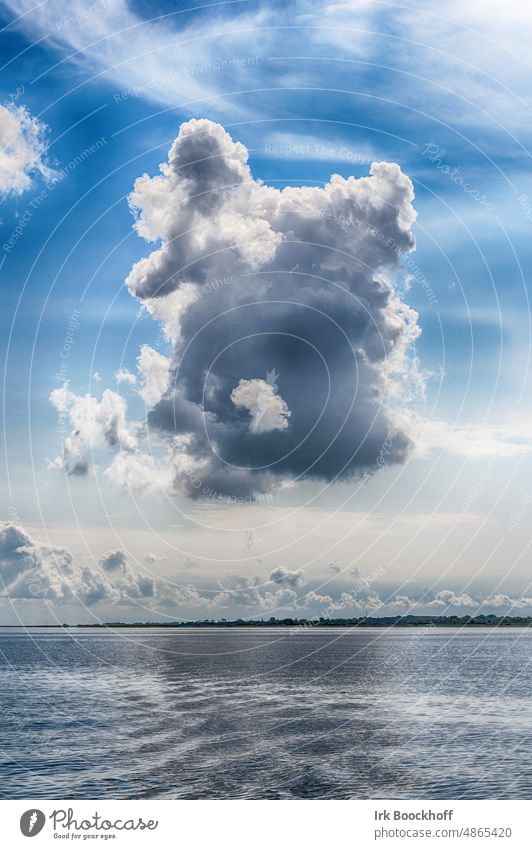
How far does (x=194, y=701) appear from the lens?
117250mm

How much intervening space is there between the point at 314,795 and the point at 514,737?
3752cm

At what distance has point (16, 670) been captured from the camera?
19088 cm

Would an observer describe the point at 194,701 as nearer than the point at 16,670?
Yes

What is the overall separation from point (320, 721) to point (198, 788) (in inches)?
1465

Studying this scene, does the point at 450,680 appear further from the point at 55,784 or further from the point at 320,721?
the point at 55,784

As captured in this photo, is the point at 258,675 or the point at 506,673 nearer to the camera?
the point at 258,675
